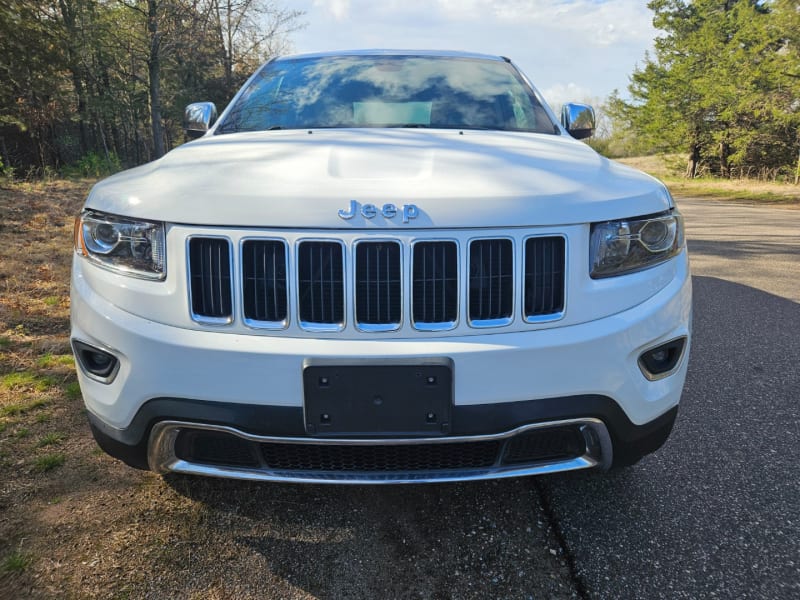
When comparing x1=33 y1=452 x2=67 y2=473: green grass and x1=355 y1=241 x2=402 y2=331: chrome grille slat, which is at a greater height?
x1=355 y1=241 x2=402 y2=331: chrome grille slat

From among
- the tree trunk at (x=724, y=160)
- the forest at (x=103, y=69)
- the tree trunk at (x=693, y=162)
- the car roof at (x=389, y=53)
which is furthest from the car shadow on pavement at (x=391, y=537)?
the tree trunk at (x=693, y=162)

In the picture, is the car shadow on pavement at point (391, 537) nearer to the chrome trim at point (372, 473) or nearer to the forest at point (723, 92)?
the chrome trim at point (372, 473)

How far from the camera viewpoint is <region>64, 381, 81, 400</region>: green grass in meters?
2.72

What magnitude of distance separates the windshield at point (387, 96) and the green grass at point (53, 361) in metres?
1.65

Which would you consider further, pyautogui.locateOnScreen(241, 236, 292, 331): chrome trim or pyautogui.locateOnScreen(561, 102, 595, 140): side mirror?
pyautogui.locateOnScreen(561, 102, 595, 140): side mirror

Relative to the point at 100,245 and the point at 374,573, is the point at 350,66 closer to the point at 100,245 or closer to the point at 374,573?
the point at 100,245

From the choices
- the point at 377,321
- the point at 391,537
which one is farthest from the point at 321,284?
the point at 391,537

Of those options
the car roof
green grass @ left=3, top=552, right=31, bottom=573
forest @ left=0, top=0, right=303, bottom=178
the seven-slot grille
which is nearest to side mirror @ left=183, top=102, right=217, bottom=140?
Result: the car roof

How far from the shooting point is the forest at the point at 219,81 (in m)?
15.2

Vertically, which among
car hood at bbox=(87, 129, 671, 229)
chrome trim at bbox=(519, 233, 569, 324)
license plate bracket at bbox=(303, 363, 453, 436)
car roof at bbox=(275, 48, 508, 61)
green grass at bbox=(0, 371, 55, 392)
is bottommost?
green grass at bbox=(0, 371, 55, 392)

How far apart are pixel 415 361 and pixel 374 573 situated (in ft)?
2.38

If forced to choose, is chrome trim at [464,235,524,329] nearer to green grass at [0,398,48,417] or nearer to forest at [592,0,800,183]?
green grass at [0,398,48,417]

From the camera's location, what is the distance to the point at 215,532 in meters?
1.82

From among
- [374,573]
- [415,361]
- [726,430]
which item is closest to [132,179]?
[415,361]
